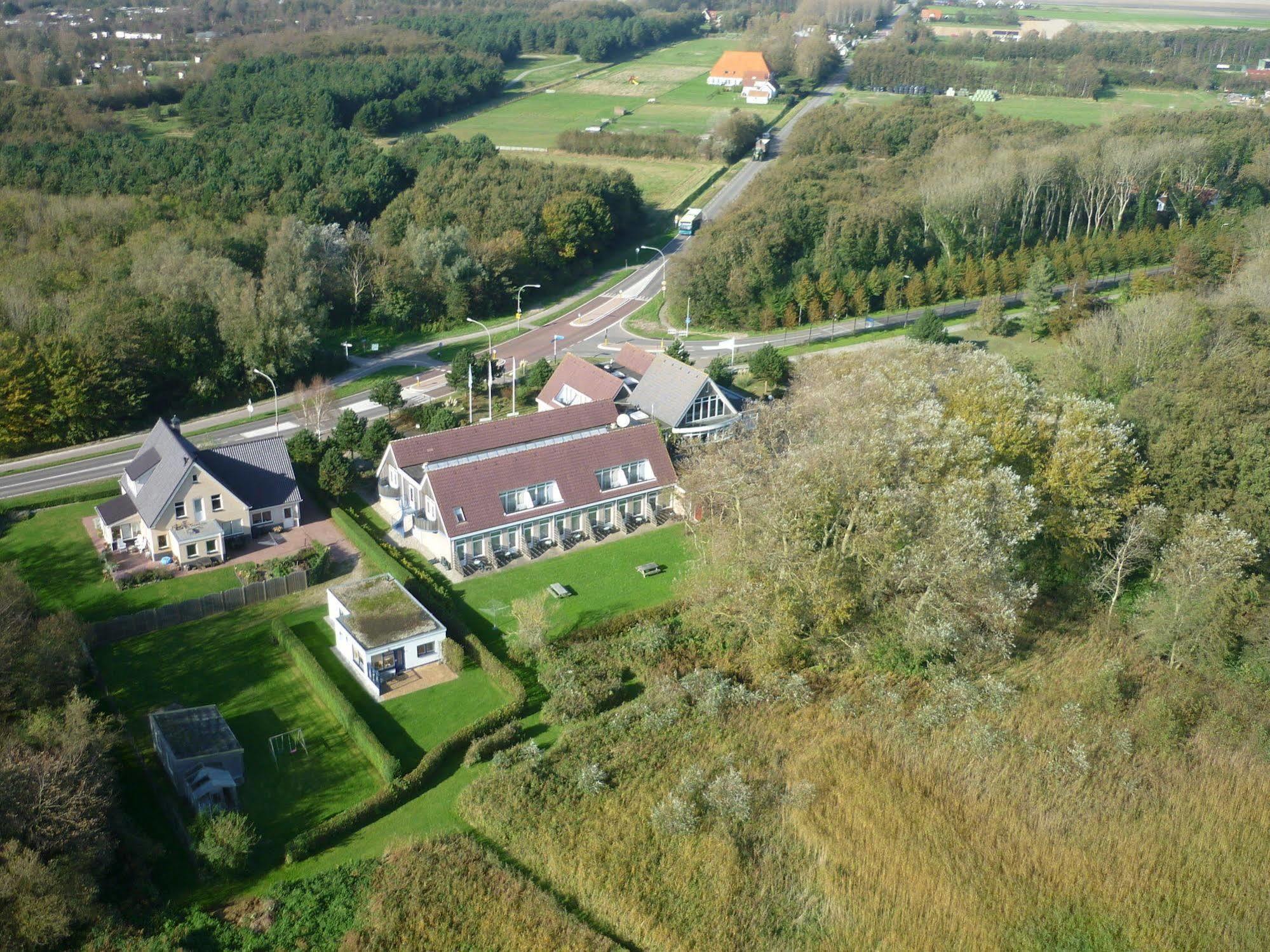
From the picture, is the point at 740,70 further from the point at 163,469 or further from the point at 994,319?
the point at 163,469

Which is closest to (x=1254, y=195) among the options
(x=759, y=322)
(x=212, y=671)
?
(x=759, y=322)

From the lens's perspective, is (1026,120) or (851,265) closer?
(851,265)

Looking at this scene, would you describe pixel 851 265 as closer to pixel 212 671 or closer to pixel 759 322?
pixel 759 322

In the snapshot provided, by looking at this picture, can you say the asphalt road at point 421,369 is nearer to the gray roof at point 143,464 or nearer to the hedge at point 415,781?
the gray roof at point 143,464

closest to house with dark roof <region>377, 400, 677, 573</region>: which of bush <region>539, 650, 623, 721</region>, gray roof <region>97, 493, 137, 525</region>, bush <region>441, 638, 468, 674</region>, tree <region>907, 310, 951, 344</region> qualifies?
bush <region>441, 638, 468, 674</region>

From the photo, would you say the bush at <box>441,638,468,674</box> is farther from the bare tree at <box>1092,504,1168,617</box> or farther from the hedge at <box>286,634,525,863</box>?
the bare tree at <box>1092,504,1168,617</box>

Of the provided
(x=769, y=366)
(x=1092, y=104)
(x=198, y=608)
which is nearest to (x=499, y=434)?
(x=198, y=608)
